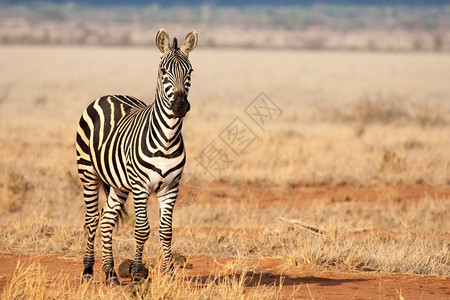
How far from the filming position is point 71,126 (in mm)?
17047

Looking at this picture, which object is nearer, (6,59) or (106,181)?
(106,181)

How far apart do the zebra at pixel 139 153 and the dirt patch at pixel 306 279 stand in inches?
20.3

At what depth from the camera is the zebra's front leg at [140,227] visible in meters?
5.61

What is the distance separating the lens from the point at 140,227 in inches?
226

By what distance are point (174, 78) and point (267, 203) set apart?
5412 mm

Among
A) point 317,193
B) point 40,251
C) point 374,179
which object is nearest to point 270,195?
point 317,193

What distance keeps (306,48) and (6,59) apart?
36684mm

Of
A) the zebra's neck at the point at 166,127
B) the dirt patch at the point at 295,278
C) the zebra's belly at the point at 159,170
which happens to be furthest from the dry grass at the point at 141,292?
the zebra's neck at the point at 166,127

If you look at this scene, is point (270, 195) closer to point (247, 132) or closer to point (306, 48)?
point (247, 132)

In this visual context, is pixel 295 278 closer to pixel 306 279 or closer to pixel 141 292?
pixel 306 279

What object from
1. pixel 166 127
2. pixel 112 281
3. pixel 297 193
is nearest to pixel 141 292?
pixel 112 281

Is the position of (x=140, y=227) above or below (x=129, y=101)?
below

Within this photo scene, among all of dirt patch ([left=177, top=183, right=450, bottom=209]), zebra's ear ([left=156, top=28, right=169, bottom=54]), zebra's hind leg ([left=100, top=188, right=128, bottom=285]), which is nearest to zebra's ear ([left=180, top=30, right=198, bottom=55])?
zebra's ear ([left=156, top=28, right=169, bottom=54])

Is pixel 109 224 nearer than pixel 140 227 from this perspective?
No
